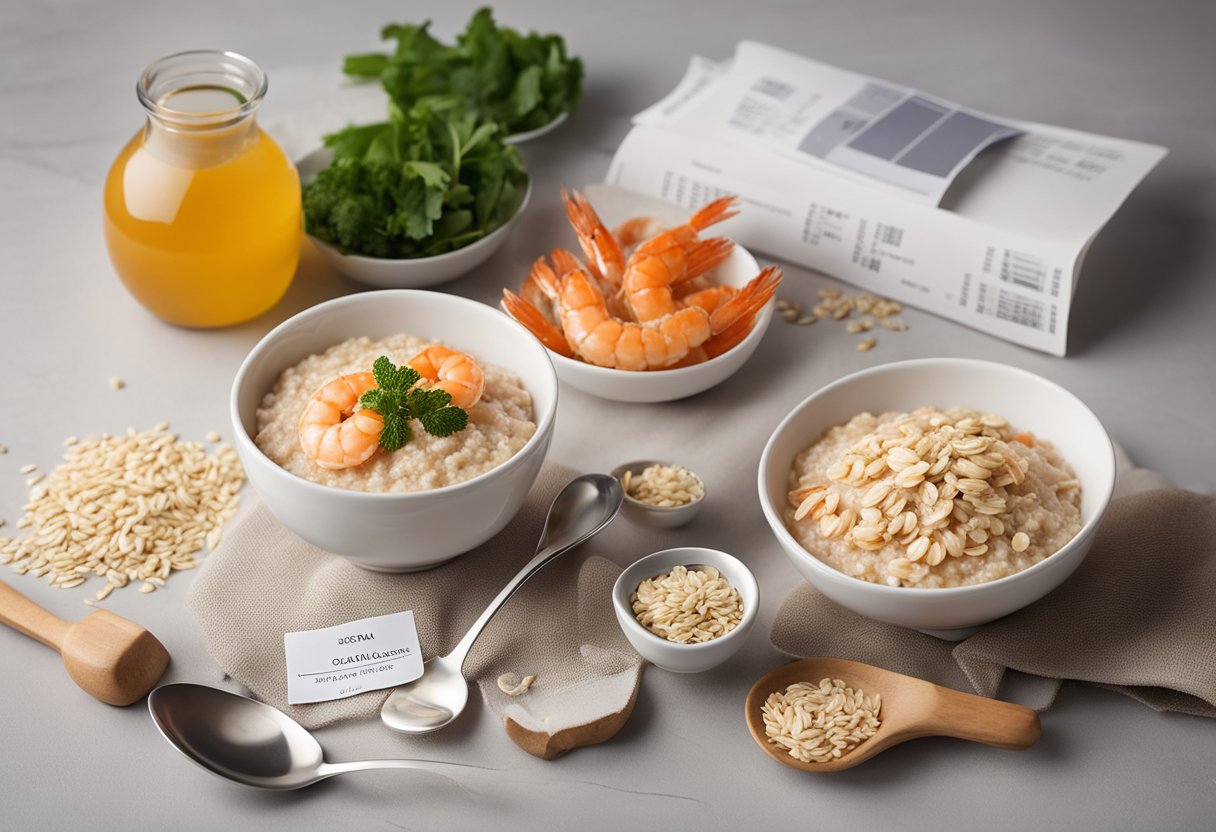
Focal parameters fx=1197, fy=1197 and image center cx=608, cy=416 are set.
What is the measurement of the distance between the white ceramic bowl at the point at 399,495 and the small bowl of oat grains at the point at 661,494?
0.95 ft

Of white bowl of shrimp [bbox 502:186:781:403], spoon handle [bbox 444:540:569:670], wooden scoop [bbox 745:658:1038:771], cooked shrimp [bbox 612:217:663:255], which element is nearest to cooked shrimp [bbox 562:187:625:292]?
white bowl of shrimp [bbox 502:186:781:403]

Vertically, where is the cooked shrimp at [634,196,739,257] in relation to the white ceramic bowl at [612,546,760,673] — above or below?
above

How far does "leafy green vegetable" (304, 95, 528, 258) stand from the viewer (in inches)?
120

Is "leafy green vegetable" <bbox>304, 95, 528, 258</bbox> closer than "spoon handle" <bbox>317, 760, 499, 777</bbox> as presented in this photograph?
No

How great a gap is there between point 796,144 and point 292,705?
2037 mm

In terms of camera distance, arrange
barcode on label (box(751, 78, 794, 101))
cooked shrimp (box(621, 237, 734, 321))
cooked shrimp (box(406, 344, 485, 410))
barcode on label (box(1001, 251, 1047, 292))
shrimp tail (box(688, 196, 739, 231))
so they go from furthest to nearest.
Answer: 1. barcode on label (box(751, 78, 794, 101))
2. shrimp tail (box(688, 196, 739, 231))
3. barcode on label (box(1001, 251, 1047, 292))
4. cooked shrimp (box(621, 237, 734, 321))
5. cooked shrimp (box(406, 344, 485, 410))

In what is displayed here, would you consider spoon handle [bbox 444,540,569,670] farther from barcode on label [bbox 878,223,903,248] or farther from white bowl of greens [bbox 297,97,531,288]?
barcode on label [bbox 878,223,903,248]

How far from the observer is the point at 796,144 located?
10.9 ft

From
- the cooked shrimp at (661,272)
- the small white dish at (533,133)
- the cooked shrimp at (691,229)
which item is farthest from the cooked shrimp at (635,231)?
the small white dish at (533,133)

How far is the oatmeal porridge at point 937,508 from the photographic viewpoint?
84.2 inches

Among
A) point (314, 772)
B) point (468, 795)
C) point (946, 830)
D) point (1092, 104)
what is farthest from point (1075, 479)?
point (1092, 104)

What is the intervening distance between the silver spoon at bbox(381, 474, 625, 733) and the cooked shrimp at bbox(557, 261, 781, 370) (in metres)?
0.37

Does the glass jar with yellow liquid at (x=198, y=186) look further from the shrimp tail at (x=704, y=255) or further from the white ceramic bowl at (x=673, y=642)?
the white ceramic bowl at (x=673, y=642)

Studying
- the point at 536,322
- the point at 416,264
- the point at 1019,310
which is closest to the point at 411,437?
the point at 536,322
